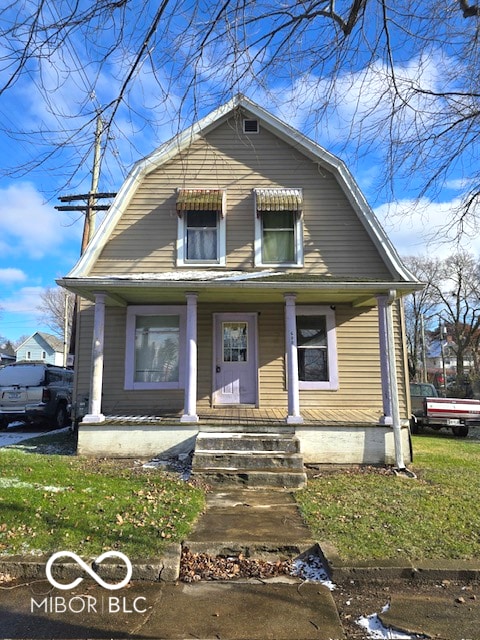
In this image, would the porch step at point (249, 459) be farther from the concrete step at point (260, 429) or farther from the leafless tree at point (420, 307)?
the leafless tree at point (420, 307)

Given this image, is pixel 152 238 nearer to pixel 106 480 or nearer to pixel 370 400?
pixel 106 480

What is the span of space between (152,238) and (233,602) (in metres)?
7.80

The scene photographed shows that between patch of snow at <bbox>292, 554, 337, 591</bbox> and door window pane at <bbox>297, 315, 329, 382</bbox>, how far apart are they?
5.72 m

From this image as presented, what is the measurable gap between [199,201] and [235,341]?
126 inches

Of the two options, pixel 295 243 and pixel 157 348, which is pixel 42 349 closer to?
pixel 157 348

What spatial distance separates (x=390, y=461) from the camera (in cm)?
758

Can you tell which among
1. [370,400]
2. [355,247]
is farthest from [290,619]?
[355,247]

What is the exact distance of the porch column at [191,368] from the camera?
7984mm

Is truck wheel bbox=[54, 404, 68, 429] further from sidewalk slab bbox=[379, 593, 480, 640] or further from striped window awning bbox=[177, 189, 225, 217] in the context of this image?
sidewalk slab bbox=[379, 593, 480, 640]

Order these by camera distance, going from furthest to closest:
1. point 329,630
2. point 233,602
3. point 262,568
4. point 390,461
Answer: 1. point 390,461
2. point 262,568
3. point 233,602
4. point 329,630

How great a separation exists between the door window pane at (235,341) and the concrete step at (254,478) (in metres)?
3.44

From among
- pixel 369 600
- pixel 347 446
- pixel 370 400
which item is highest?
pixel 370 400

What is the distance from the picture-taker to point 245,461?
22.2 ft

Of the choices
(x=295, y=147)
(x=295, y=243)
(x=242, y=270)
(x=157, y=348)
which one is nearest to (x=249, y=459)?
(x=157, y=348)
